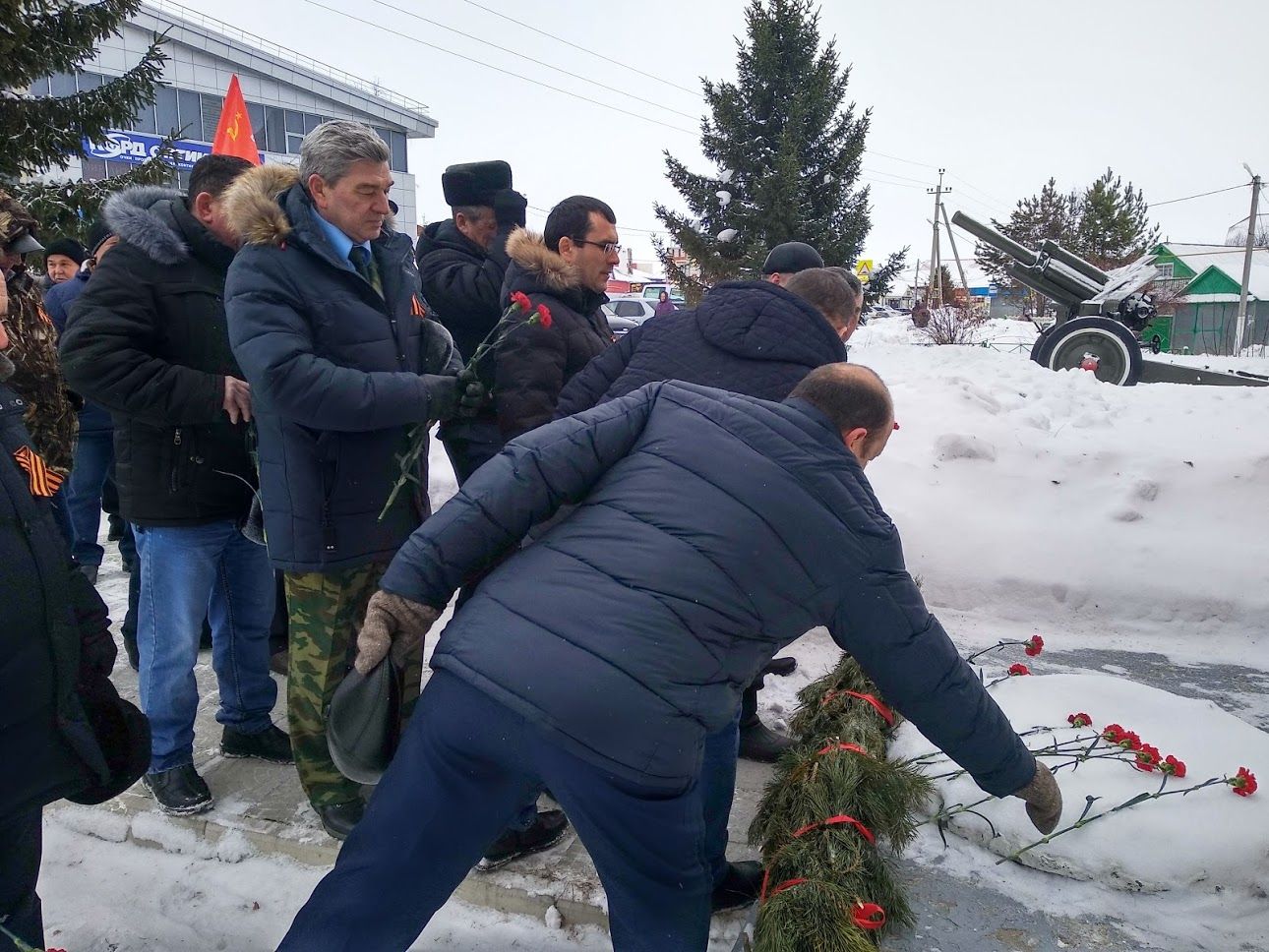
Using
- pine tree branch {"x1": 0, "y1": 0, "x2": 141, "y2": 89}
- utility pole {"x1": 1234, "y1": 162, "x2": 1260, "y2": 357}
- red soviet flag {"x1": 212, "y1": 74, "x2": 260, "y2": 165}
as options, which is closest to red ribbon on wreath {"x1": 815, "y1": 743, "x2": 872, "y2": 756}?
red soviet flag {"x1": 212, "y1": 74, "x2": 260, "y2": 165}

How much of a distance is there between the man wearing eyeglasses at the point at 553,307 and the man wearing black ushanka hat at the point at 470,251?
0.36 metres

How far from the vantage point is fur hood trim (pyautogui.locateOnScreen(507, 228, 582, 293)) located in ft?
9.41

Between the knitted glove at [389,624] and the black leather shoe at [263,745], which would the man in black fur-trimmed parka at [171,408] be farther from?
the knitted glove at [389,624]

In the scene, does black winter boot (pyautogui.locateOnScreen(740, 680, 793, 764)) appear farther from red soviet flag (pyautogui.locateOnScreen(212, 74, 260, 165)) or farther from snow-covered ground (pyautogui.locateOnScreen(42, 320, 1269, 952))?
red soviet flag (pyautogui.locateOnScreen(212, 74, 260, 165))

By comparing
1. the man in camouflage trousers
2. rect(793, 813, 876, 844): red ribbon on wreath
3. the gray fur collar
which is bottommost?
rect(793, 813, 876, 844): red ribbon on wreath

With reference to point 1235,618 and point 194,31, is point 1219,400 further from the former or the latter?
point 194,31

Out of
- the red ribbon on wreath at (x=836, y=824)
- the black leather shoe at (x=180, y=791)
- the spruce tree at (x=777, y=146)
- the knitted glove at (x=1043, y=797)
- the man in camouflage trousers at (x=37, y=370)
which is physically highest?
the spruce tree at (x=777, y=146)

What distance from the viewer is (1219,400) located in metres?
6.98

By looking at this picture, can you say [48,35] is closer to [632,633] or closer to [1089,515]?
[632,633]

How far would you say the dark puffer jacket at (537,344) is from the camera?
9.24 ft

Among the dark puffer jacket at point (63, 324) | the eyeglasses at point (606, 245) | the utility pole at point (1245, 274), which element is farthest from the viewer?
the utility pole at point (1245, 274)

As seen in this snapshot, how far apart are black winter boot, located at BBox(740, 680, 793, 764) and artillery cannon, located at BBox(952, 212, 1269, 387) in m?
7.18

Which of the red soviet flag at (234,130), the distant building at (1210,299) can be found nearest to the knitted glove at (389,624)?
the red soviet flag at (234,130)

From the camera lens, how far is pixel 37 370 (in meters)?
3.60
